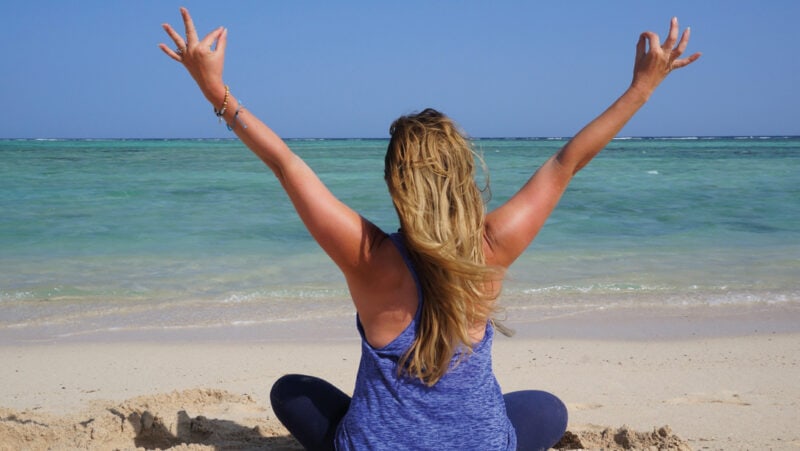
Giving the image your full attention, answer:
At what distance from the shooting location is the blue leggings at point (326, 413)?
249 centimetres

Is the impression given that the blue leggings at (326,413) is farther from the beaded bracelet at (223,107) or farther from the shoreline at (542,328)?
the shoreline at (542,328)

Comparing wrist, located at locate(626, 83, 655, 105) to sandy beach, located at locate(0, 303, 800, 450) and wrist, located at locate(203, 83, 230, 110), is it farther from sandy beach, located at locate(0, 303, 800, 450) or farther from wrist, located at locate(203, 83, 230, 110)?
sandy beach, located at locate(0, 303, 800, 450)

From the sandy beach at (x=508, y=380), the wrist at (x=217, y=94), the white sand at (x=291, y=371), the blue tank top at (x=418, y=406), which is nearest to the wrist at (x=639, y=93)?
the blue tank top at (x=418, y=406)

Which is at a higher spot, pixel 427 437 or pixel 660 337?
pixel 427 437

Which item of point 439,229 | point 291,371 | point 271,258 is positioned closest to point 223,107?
point 439,229

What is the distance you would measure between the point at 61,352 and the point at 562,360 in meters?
3.23

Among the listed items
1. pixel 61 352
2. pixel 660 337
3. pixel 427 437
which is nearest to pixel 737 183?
pixel 660 337

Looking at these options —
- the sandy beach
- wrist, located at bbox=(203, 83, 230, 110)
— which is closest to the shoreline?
the sandy beach

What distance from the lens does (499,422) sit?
214 cm

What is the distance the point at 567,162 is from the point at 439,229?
420mm

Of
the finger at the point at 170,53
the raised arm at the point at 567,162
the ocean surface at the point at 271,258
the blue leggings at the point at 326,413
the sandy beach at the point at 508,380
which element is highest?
the finger at the point at 170,53

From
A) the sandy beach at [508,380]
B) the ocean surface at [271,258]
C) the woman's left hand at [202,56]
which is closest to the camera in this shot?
the woman's left hand at [202,56]

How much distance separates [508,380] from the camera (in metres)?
4.46

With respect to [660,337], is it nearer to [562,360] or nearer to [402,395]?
[562,360]
